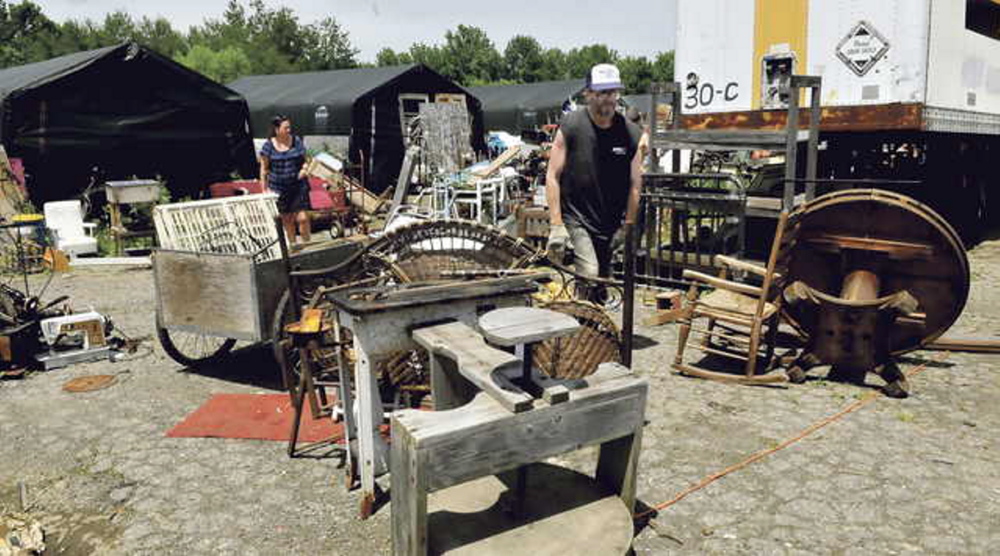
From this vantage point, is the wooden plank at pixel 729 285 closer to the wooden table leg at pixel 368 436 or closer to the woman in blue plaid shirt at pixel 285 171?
the wooden table leg at pixel 368 436

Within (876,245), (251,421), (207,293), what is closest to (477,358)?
(251,421)

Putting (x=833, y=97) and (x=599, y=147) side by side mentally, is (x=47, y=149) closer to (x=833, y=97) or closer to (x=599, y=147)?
(x=599, y=147)

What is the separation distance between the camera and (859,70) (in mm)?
8789

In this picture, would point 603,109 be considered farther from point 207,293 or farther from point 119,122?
point 119,122

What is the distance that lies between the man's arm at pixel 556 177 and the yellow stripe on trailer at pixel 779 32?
509 cm

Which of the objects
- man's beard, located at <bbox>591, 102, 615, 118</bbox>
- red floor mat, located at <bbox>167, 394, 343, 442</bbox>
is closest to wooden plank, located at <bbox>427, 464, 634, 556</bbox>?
red floor mat, located at <bbox>167, 394, 343, 442</bbox>

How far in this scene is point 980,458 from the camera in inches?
Result: 171

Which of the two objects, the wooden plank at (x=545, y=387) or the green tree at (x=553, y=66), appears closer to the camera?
the wooden plank at (x=545, y=387)

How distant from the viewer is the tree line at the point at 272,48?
6519cm

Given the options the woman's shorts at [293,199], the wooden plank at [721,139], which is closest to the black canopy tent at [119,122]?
the woman's shorts at [293,199]

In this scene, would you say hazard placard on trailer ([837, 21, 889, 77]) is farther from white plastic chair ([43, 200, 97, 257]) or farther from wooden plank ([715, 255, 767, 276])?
white plastic chair ([43, 200, 97, 257])

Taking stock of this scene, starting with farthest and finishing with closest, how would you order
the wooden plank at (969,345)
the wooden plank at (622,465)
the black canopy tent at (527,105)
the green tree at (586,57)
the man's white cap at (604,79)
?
the green tree at (586,57)
the black canopy tent at (527,105)
the wooden plank at (969,345)
the man's white cap at (604,79)
the wooden plank at (622,465)

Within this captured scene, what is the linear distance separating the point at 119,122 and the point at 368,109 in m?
6.54

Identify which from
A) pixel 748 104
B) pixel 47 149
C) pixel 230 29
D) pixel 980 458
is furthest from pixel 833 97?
pixel 230 29
